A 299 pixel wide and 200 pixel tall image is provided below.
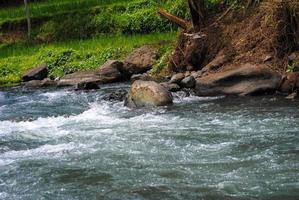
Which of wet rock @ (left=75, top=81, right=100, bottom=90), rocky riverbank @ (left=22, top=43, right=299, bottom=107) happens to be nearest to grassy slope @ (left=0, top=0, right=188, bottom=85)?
wet rock @ (left=75, top=81, right=100, bottom=90)

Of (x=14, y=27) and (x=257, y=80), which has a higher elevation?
(x=257, y=80)

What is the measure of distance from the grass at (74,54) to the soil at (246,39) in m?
3.82

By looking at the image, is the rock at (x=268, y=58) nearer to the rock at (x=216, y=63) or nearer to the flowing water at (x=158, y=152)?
the rock at (x=216, y=63)

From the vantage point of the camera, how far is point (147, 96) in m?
13.7

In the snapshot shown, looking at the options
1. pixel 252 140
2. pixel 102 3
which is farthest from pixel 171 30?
pixel 252 140

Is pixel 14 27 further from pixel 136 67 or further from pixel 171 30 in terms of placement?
pixel 136 67

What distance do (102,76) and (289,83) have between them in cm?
751

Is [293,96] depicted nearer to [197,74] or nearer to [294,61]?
[294,61]

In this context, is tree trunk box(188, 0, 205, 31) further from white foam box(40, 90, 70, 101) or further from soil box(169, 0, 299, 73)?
white foam box(40, 90, 70, 101)

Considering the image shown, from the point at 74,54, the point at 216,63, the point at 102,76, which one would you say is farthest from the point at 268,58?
the point at 74,54

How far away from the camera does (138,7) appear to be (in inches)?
1072

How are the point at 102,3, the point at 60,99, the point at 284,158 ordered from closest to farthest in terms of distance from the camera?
the point at 284,158
the point at 60,99
the point at 102,3

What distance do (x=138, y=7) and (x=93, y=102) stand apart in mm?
12727

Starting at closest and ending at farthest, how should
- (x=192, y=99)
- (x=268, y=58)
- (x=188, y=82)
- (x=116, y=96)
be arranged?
1. (x=192, y=99)
2. (x=268, y=58)
3. (x=116, y=96)
4. (x=188, y=82)
